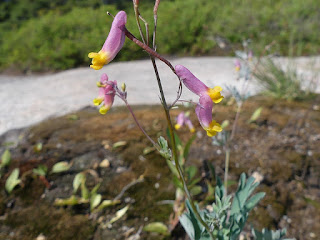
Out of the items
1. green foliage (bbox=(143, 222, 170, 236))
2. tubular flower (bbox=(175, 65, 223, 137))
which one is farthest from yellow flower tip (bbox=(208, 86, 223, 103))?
green foliage (bbox=(143, 222, 170, 236))

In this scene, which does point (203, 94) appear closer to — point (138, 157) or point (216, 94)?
point (216, 94)

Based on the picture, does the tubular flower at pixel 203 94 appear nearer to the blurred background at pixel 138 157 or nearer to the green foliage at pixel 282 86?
the blurred background at pixel 138 157

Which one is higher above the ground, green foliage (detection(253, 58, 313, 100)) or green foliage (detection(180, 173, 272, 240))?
green foliage (detection(180, 173, 272, 240))

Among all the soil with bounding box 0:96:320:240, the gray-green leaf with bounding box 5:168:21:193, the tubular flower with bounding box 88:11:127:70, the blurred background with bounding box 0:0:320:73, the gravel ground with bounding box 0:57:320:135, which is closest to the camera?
the tubular flower with bounding box 88:11:127:70

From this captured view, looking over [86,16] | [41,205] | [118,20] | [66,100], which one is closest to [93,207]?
[41,205]

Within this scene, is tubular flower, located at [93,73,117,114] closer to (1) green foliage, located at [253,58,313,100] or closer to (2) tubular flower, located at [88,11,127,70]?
(2) tubular flower, located at [88,11,127,70]

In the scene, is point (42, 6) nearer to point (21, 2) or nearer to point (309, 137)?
point (21, 2)

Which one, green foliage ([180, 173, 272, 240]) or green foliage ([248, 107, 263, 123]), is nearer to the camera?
green foliage ([180, 173, 272, 240])
